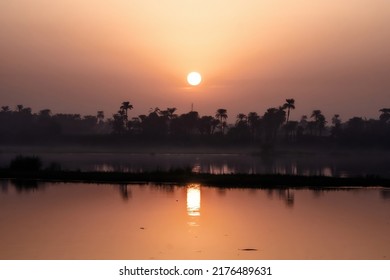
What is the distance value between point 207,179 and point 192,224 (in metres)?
19.3

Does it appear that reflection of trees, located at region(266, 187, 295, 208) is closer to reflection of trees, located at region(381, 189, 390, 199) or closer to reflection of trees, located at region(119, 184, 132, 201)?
reflection of trees, located at region(381, 189, 390, 199)

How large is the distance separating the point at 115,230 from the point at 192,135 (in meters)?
143

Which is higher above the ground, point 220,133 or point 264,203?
point 220,133

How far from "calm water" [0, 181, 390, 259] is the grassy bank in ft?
15.2

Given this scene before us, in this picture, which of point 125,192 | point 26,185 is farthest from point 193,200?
point 26,185

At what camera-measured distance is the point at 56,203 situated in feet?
97.3

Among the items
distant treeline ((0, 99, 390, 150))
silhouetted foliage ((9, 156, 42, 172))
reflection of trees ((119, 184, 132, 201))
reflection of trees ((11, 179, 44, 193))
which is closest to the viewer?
reflection of trees ((119, 184, 132, 201))

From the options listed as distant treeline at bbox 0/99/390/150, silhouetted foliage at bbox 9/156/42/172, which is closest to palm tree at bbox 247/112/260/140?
distant treeline at bbox 0/99/390/150

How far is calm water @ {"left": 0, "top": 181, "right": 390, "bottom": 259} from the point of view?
1809cm

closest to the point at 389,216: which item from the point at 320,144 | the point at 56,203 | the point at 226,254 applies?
the point at 226,254

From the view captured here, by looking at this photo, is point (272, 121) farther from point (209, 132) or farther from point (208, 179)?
point (208, 179)

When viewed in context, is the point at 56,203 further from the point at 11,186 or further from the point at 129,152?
the point at 129,152

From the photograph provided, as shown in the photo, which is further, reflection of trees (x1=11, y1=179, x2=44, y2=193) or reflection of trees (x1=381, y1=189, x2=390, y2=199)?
reflection of trees (x1=11, y1=179, x2=44, y2=193)

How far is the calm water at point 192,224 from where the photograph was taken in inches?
712
